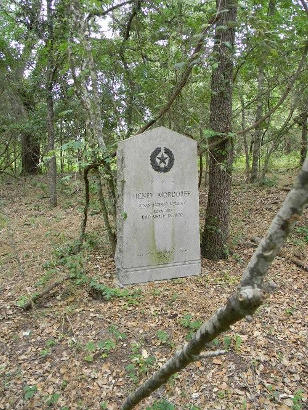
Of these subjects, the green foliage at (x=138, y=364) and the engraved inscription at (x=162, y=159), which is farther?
the engraved inscription at (x=162, y=159)

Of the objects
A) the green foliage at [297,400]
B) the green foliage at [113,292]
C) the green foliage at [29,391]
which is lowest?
the green foliage at [29,391]

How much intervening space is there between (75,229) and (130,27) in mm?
6132

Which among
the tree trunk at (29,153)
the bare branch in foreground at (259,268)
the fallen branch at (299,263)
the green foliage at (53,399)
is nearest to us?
the bare branch in foreground at (259,268)

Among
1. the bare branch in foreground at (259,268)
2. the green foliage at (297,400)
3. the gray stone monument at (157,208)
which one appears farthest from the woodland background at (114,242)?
the gray stone monument at (157,208)

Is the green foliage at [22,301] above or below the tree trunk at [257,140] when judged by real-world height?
below

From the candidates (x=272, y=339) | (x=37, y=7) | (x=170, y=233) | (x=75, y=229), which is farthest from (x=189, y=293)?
(x=37, y=7)

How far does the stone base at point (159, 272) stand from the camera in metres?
5.94

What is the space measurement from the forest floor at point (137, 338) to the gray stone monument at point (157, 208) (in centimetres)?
34

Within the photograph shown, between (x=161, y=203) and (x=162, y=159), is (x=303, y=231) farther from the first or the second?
(x=162, y=159)

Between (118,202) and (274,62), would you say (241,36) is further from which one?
(118,202)

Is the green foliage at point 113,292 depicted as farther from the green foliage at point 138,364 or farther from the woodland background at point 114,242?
the green foliage at point 138,364

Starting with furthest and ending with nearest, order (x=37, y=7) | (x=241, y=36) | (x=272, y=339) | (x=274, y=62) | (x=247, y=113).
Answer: (x=247, y=113), (x=37, y=7), (x=274, y=62), (x=241, y=36), (x=272, y=339)

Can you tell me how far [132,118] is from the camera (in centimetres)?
1166

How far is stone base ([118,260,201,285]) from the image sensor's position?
19.5ft
